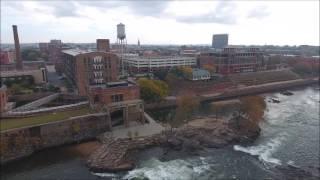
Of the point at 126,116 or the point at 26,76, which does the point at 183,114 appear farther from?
the point at 26,76

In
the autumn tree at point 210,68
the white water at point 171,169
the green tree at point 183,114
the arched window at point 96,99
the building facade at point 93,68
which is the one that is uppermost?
the building facade at point 93,68

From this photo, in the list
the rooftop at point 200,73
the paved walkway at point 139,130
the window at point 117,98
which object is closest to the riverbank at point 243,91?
the rooftop at point 200,73

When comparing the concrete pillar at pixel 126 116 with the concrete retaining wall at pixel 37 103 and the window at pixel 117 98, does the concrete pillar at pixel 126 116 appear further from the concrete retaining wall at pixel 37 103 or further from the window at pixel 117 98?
the concrete retaining wall at pixel 37 103

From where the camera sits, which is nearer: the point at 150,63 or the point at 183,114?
the point at 183,114

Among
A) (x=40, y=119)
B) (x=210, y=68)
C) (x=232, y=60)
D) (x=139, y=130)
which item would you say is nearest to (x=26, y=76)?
(x=40, y=119)

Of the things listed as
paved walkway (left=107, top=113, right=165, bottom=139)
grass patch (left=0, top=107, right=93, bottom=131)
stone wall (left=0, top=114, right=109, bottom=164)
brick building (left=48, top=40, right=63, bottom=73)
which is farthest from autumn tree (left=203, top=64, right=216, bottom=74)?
stone wall (left=0, top=114, right=109, bottom=164)

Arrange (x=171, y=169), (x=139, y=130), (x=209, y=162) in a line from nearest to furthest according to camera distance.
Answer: (x=171, y=169) < (x=209, y=162) < (x=139, y=130)
